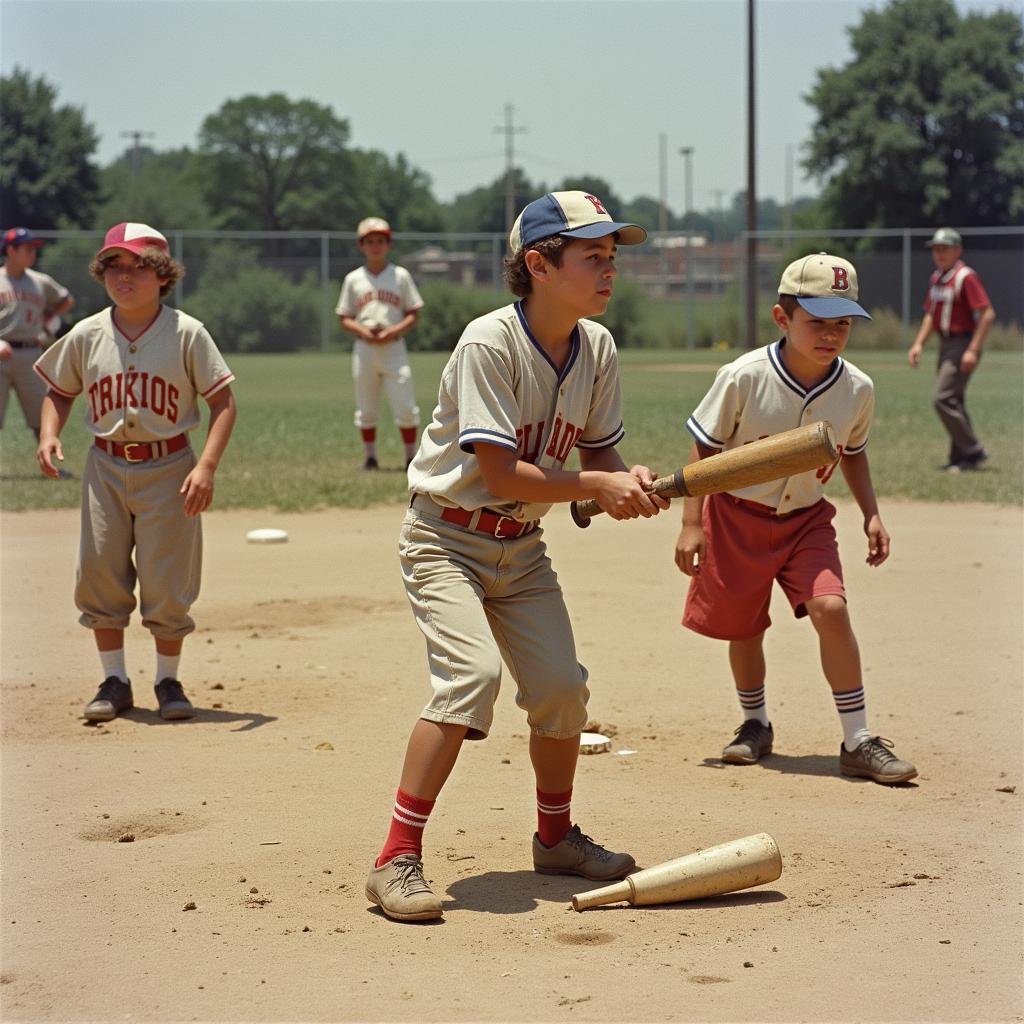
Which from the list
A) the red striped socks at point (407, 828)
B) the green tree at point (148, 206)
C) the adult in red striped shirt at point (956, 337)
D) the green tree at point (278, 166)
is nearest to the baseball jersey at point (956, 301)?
the adult in red striped shirt at point (956, 337)

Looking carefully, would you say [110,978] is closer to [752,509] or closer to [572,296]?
[572,296]

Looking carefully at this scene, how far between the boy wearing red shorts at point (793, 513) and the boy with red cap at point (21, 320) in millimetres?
Answer: 9002

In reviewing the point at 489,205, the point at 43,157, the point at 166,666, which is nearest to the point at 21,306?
the point at 166,666

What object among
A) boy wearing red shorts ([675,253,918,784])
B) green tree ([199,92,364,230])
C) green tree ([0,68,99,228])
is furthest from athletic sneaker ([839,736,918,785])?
green tree ([199,92,364,230])

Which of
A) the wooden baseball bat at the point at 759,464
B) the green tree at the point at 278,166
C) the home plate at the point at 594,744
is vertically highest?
the green tree at the point at 278,166

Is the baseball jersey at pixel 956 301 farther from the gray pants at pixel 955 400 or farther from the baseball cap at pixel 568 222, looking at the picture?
the baseball cap at pixel 568 222

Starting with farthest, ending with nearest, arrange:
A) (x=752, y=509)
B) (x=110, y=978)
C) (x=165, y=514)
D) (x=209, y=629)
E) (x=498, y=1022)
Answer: (x=209, y=629) < (x=165, y=514) < (x=752, y=509) < (x=110, y=978) < (x=498, y=1022)

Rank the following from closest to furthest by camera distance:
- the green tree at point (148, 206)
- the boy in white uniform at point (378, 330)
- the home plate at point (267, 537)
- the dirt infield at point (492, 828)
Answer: the dirt infield at point (492, 828)
the home plate at point (267, 537)
the boy in white uniform at point (378, 330)
the green tree at point (148, 206)

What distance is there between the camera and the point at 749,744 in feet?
17.9

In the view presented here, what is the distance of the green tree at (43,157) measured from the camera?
4747 cm

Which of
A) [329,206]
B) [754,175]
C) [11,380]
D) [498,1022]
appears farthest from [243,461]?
[329,206]

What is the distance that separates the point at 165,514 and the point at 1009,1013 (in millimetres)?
3872

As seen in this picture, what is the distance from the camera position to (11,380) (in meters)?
13.3

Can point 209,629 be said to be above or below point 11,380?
below
